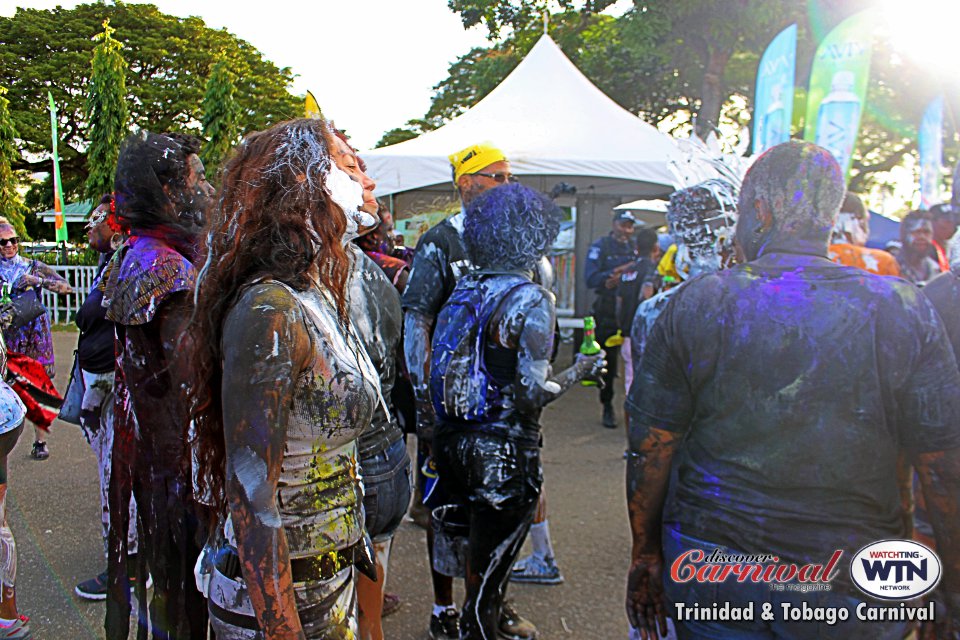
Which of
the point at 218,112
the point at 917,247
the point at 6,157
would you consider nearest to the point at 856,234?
the point at 917,247

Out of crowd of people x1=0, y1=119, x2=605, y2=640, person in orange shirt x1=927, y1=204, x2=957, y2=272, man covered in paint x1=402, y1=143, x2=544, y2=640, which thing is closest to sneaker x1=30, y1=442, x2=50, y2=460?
crowd of people x1=0, y1=119, x2=605, y2=640

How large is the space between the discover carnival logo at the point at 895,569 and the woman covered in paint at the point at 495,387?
1202mm

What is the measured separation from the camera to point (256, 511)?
4.70ft

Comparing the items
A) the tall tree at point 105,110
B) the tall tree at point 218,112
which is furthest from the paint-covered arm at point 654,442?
the tall tree at point 218,112

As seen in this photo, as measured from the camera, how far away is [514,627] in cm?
320

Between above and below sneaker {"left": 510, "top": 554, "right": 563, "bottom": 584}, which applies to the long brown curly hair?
above

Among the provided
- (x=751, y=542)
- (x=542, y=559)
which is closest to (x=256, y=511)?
(x=751, y=542)

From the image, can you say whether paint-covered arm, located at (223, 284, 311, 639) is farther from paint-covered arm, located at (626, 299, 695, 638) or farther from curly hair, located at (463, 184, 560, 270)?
curly hair, located at (463, 184, 560, 270)

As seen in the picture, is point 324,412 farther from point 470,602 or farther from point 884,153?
point 884,153

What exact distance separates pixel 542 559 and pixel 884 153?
26197 millimetres

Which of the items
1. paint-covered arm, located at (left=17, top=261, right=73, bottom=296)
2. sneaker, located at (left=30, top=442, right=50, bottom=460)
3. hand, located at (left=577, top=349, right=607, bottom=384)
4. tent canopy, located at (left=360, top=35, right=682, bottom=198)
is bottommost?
sneaker, located at (left=30, top=442, right=50, bottom=460)

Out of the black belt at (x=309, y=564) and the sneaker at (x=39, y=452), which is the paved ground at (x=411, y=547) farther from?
the black belt at (x=309, y=564)

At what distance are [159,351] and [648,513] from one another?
65.2 inches

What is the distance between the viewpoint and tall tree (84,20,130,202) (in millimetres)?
16062
